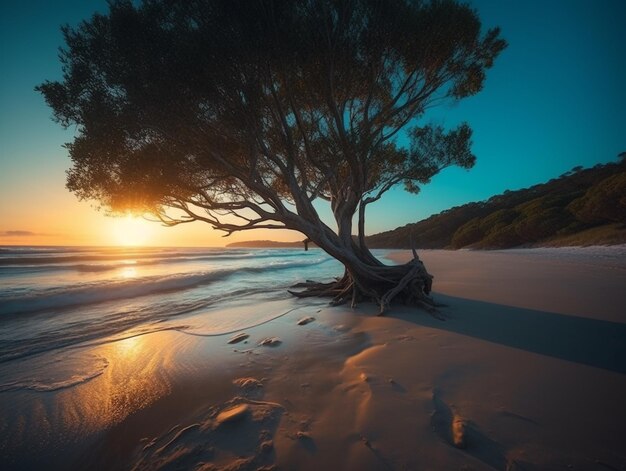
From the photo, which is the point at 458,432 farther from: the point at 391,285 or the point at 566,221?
the point at 566,221

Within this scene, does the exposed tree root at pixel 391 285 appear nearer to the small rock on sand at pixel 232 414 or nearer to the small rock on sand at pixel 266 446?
the small rock on sand at pixel 232 414

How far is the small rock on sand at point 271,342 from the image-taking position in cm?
528

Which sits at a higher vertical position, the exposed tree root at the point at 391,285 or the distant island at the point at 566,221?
the distant island at the point at 566,221

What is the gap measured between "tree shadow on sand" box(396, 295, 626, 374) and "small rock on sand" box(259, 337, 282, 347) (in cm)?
341

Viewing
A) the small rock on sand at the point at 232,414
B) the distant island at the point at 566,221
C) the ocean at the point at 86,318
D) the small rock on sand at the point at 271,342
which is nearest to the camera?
the small rock on sand at the point at 232,414

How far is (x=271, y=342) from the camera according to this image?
538cm

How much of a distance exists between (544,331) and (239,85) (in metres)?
9.69

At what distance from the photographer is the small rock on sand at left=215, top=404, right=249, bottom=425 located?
2895mm

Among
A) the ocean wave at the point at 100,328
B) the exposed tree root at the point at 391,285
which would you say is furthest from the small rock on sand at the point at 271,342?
the exposed tree root at the point at 391,285

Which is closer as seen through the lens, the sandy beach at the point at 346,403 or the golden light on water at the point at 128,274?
the sandy beach at the point at 346,403

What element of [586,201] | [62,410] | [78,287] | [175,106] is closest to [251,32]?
[175,106]

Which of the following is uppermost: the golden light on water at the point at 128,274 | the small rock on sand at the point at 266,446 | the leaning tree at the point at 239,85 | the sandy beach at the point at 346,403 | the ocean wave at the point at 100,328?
the leaning tree at the point at 239,85

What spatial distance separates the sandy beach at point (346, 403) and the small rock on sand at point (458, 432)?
0.02 metres

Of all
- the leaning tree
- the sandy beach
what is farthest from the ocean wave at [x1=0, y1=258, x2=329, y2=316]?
the sandy beach
